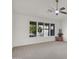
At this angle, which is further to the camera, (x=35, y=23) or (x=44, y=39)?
(x=44, y=39)

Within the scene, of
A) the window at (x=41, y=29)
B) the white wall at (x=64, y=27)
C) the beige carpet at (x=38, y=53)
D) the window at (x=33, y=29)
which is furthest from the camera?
the white wall at (x=64, y=27)

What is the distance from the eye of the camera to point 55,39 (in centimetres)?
1131

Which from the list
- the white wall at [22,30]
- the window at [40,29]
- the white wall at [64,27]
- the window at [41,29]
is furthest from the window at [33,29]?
the white wall at [64,27]

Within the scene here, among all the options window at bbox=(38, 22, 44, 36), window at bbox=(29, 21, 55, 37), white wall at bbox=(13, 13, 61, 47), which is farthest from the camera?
window at bbox=(38, 22, 44, 36)

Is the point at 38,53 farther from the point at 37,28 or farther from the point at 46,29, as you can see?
the point at 46,29

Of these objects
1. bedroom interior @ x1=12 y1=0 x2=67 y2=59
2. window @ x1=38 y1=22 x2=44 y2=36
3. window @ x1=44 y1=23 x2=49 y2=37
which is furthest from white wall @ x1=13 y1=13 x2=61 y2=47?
window @ x1=44 y1=23 x2=49 y2=37

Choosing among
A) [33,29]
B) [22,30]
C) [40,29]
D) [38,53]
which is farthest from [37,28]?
[38,53]

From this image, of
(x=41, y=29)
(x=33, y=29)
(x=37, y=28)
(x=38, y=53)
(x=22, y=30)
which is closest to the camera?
(x=38, y=53)

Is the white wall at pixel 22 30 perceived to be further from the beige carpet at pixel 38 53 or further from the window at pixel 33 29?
the beige carpet at pixel 38 53

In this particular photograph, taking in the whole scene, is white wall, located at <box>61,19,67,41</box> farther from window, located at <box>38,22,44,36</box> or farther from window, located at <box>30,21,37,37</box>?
window, located at <box>30,21,37,37</box>
